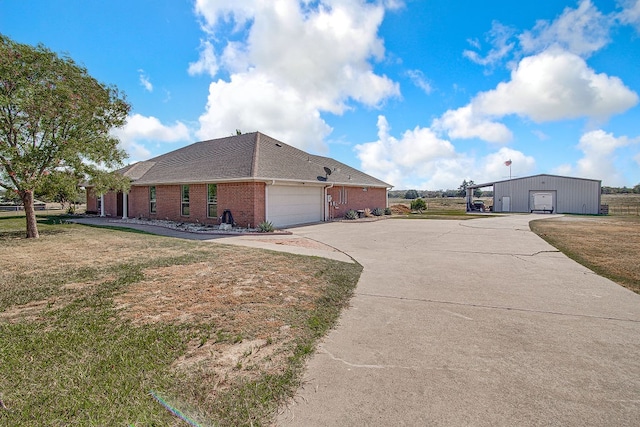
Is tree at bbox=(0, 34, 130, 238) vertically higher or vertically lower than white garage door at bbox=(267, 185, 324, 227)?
higher

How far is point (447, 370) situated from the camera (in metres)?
2.99

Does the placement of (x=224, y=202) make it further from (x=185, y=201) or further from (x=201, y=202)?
(x=185, y=201)

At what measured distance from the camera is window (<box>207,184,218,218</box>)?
15941 millimetres

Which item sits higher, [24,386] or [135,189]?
[135,189]

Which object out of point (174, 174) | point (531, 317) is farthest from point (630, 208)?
point (174, 174)

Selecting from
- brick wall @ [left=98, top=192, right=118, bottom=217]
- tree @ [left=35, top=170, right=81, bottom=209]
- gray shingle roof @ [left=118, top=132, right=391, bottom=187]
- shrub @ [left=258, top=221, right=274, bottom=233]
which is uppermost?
gray shingle roof @ [left=118, top=132, right=391, bottom=187]

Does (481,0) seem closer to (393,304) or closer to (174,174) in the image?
(393,304)

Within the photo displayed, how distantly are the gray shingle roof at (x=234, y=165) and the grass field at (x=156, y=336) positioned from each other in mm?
8737

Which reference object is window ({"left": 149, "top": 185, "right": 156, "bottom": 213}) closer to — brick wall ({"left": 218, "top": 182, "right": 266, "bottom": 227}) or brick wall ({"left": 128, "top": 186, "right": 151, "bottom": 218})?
brick wall ({"left": 128, "top": 186, "right": 151, "bottom": 218})

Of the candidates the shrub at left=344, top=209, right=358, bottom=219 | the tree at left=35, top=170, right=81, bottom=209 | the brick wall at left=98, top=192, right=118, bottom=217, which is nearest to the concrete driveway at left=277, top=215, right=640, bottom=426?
the tree at left=35, top=170, right=81, bottom=209

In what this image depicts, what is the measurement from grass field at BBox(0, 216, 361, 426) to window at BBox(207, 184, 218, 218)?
8.87 metres

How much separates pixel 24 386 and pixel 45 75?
11.1 metres

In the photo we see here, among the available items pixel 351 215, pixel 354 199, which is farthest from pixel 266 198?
pixel 354 199

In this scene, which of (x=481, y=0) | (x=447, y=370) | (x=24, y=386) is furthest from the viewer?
(x=481, y=0)
